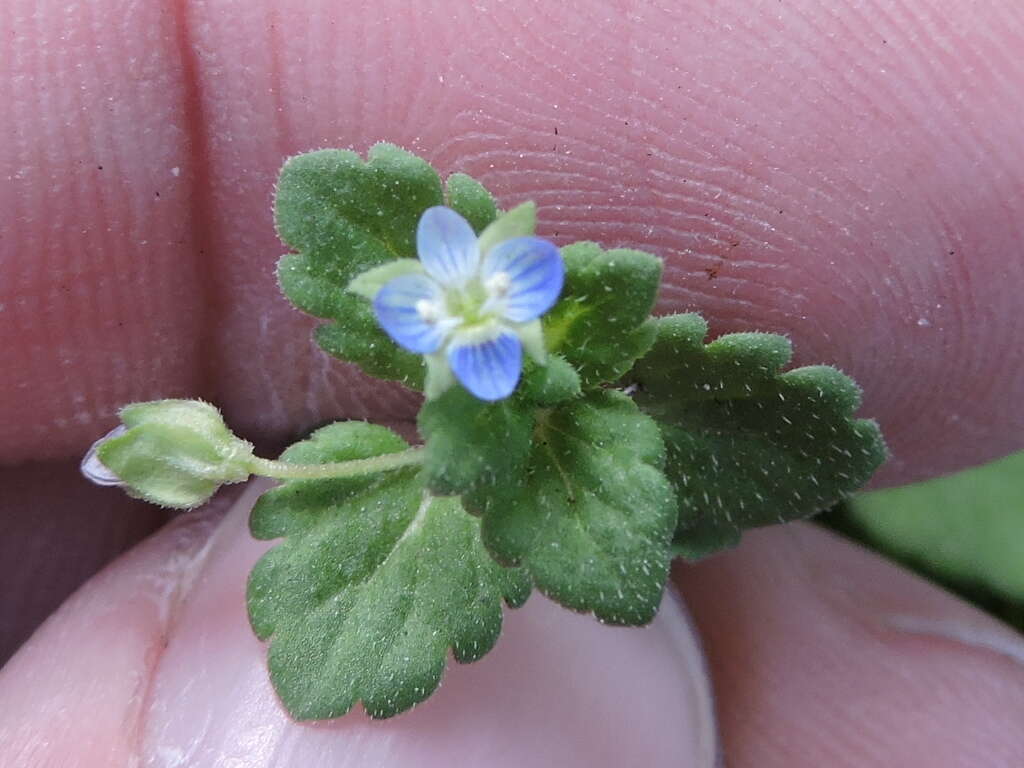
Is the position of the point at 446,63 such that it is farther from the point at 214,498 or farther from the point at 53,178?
the point at 214,498

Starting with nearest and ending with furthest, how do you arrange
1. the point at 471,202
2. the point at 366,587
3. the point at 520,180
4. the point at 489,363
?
the point at 489,363
the point at 471,202
the point at 366,587
the point at 520,180

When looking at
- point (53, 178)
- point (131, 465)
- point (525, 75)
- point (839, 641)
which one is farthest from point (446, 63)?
point (839, 641)

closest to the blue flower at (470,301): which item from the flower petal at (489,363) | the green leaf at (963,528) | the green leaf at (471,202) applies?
the flower petal at (489,363)

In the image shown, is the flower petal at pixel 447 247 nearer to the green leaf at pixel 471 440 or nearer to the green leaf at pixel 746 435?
the green leaf at pixel 471 440

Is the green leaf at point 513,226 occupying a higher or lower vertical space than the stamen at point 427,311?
higher

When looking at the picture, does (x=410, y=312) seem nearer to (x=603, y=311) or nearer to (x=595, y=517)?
(x=603, y=311)

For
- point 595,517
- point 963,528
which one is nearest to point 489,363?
point 595,517
